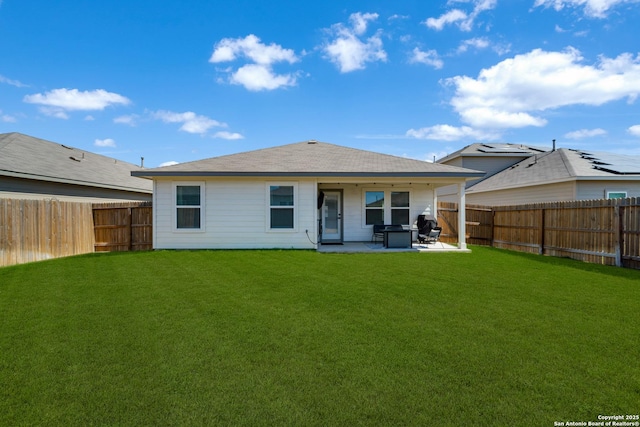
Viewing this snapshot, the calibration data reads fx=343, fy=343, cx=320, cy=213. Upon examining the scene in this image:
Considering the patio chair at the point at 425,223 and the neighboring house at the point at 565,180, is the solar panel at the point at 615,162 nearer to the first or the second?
the neighboring house at the point at 565,180

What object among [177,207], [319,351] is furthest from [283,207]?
[319,351]

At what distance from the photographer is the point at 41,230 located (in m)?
9.97

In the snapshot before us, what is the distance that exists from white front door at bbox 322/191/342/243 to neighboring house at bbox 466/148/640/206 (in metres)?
9.63

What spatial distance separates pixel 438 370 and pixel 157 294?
480 centimetres

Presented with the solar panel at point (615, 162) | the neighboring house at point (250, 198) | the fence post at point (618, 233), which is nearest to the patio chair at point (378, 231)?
the neighboring house at point (250, 198)

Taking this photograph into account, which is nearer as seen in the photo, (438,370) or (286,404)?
(286,404)

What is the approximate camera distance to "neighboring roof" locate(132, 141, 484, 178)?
440 inches

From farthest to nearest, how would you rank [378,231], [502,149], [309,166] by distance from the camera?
1. [502,149]
2. [378,231]
3. [309,166]

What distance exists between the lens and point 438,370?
3.12 m

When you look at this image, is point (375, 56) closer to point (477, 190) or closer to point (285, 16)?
point (285, 16)

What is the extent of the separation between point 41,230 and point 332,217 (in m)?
9.29

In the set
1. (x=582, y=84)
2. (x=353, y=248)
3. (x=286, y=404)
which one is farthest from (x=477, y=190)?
(x=286, y=404)

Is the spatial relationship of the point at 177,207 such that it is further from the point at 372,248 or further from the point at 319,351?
the point at 319,351

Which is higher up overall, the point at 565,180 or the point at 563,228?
the point at 565,180
